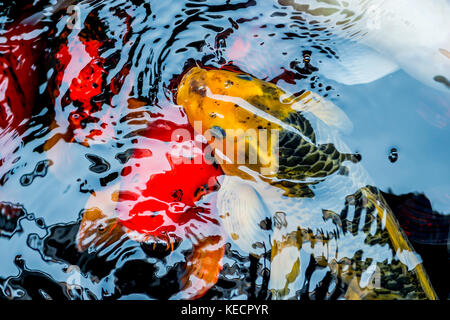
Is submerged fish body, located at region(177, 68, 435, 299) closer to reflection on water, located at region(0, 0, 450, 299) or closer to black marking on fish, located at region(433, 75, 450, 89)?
reflection on water, located at region(0, 0, 450, 299)

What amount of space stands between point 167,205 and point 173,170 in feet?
0.70

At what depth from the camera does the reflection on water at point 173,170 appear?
6.63 feet

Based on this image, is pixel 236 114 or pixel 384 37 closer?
pixel 236 114

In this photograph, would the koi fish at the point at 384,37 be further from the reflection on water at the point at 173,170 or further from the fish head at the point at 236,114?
the fish head at the point at 236,114

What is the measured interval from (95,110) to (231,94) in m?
0.84

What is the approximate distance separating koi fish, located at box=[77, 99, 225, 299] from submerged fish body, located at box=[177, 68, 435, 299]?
123 millimetres

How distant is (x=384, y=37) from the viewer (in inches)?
90.5

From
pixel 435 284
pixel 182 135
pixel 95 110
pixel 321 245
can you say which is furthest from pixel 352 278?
pixel 95 110

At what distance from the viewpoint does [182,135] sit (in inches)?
86.7

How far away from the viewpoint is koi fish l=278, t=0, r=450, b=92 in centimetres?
222

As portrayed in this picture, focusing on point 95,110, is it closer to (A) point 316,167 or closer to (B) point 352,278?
(A) point 316,167

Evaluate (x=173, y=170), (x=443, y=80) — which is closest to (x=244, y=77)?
→ (x=173, y=170)

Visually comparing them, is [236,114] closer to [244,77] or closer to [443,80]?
[244,77]

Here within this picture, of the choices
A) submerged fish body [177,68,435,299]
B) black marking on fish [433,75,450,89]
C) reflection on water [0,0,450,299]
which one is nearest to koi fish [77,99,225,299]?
reflection on water [0,0,450,299]
